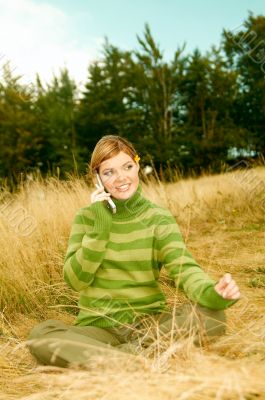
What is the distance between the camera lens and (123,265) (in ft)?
8.11

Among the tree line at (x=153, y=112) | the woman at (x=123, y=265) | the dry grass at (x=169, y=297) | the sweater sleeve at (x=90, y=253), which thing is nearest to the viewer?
the dry grass at (x=169, y=297)

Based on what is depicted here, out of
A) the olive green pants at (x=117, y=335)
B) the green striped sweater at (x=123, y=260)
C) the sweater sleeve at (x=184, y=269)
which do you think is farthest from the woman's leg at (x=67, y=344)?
the sweater sleeve at (x=184, y=269)

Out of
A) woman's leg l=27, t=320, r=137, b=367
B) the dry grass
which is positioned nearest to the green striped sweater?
woman's leg l=27, t=320, r=137, b=367

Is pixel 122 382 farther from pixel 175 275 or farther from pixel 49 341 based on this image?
pixel 175 275

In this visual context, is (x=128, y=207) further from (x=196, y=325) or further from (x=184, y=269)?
(x=196, y=325)

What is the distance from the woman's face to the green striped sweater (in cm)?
5

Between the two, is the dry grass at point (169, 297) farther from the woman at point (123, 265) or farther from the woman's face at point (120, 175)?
the woman's face at point (120, 175)

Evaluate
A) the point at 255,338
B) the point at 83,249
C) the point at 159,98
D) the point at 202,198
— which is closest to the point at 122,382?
the point at 255,338

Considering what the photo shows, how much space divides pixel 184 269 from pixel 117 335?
49 centimetres

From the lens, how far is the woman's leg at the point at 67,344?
2002 millimetres

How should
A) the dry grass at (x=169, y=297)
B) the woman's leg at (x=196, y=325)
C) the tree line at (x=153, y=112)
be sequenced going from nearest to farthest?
the dry grass at (x=169, y=297), the woman's leg at (x=196, y=325), the tree line at (x=153, y=112)

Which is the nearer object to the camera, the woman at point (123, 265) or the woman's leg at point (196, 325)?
the woman's leg at point (196, 325)

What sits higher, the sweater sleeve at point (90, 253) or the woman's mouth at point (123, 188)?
the woman's mouth at point (123, 188)

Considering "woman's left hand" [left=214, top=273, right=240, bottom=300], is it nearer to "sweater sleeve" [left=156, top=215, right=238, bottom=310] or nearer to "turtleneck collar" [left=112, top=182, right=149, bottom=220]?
"sweater sleeve" [left=156, top=215, right=238, bottom=310]
